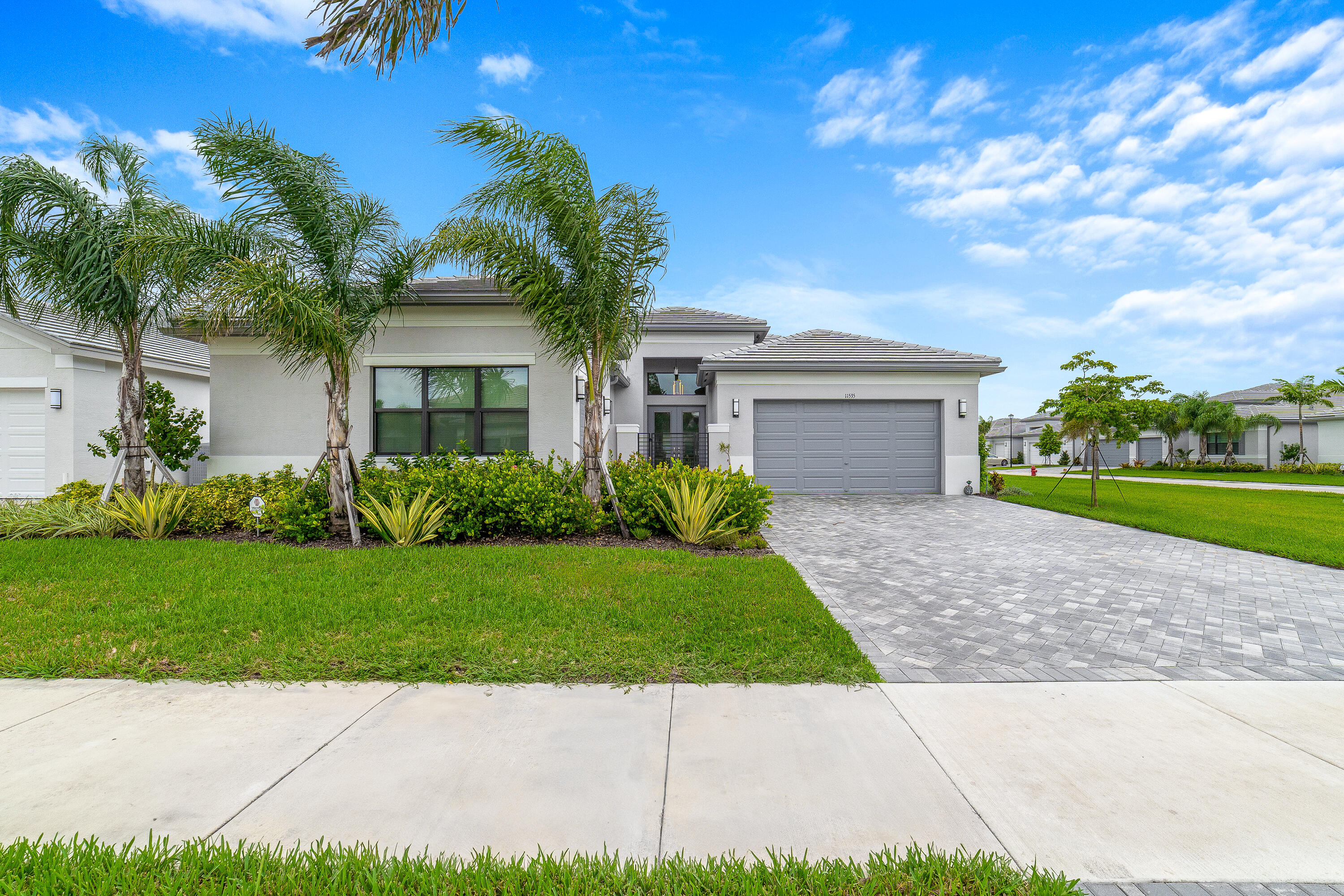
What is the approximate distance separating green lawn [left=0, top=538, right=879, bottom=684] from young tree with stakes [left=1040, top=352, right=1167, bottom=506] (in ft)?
35.2

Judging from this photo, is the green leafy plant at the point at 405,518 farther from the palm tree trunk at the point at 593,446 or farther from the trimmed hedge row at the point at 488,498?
the palm tree trunk at the point at 593,446

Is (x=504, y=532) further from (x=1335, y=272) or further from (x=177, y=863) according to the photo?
(x=1335, y=272)

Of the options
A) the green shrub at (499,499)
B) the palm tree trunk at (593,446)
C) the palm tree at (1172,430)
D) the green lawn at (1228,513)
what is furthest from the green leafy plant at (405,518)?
the palm tree at (1172,430)

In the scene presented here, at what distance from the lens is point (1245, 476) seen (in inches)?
1005

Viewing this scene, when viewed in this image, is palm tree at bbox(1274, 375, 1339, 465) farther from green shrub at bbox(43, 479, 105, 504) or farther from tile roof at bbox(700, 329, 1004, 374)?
green shrub at bbox(43, 479, 105, 504)

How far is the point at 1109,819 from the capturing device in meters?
2.37

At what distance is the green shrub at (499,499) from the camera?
795cm

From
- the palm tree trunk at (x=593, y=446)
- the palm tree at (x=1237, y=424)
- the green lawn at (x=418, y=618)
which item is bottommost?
the green lawn at (x=418, y=618)

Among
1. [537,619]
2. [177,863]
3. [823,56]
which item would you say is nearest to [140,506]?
[537,619]

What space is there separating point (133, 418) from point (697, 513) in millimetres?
9161

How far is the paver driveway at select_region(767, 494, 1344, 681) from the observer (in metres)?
4.16

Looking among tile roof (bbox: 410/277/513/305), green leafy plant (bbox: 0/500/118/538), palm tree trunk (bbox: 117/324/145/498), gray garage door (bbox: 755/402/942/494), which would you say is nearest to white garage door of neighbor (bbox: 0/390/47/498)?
green leafy plant (bbox: 0/500/118/538)

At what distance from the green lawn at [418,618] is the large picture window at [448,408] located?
3.69m

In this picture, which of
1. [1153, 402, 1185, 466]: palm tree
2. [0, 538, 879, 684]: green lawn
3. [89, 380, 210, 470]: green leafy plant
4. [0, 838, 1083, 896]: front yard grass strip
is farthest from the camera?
[1153, 402, 1185, 466]: palm tree
